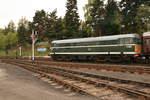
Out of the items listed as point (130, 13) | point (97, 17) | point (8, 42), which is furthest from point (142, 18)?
point (8, 42)

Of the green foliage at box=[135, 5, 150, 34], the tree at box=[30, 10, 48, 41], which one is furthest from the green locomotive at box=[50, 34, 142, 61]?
the tree at box=[30, 10, 48, 41]

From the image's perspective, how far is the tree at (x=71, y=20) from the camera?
181ft

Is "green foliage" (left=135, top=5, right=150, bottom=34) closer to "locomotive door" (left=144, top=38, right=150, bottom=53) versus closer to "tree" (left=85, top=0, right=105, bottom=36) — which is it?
"tree" (left=85, top=0, right=105, bottom=36)

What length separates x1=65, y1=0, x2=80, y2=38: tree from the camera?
55.3m

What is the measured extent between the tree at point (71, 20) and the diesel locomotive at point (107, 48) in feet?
67.0

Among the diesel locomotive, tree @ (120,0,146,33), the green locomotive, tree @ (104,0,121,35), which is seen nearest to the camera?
the diesel locomotive

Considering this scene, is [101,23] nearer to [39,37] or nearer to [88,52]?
[88,52]

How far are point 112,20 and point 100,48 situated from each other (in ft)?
77.4

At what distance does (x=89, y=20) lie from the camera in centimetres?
5497

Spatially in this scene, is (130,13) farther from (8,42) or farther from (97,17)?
(8,42)

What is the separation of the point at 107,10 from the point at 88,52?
978 inches

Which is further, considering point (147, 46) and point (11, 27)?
point (11, 27)

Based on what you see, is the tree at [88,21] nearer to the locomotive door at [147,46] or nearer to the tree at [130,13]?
the tree at [130,13]

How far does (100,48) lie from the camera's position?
1109 inches
